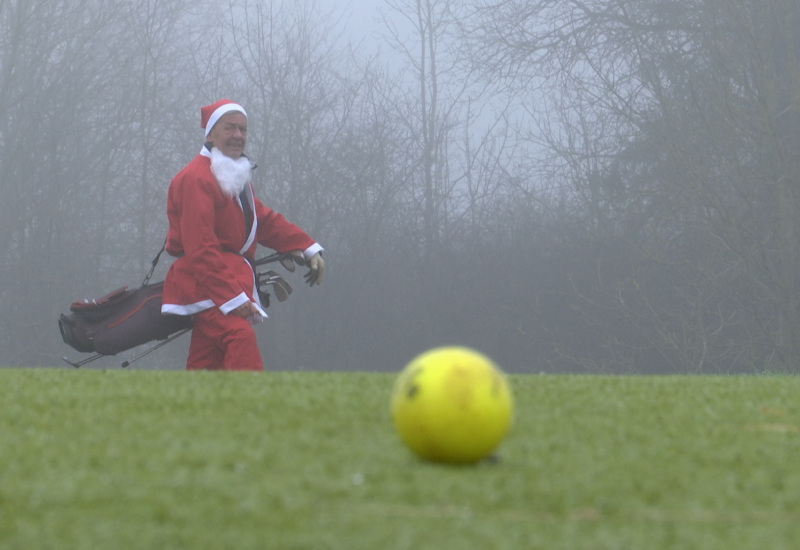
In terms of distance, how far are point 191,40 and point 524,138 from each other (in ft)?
26.0

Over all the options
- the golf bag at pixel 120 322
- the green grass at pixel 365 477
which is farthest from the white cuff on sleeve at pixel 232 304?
the green grass at pixel 365 477

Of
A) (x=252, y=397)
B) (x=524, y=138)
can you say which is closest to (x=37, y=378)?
(x=252, y=397)

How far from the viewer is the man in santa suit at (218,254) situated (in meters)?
7.08

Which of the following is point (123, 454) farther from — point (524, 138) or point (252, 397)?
point (524, 138)

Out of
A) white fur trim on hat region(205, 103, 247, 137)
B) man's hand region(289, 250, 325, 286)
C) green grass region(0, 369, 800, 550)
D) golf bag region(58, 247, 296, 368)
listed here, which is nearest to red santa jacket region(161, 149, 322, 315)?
golf bag region(58, 247, 296, 368)

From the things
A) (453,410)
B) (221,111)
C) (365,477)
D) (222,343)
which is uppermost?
(221,111)

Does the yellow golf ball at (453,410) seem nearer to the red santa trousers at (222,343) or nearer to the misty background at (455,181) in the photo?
the red santa trousers at (222,343)

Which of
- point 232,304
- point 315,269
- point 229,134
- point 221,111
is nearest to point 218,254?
point 232,304

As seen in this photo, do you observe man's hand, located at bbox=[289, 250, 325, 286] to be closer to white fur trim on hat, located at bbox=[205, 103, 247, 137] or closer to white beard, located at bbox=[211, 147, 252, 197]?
white beard, located at bbox=[211, 147, 252, 197]

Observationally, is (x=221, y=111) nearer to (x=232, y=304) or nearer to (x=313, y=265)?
(x=313, y=265)

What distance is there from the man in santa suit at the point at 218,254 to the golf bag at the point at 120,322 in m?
0.15

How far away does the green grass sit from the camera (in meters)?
2.18

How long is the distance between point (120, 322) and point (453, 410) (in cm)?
501

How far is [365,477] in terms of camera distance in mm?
2697
